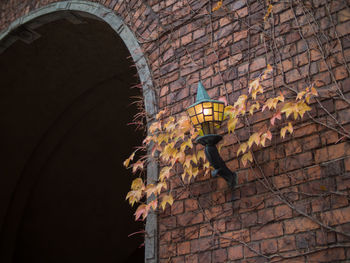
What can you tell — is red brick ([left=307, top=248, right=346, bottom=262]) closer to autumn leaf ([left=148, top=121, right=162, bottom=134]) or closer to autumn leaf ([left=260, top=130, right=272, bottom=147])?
autumn leaf ([left=260, top=130, right=272, bottom=147])

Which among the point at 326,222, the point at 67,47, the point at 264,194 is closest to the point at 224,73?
the point at 264,194

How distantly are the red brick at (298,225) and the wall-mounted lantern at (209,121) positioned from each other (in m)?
0.52

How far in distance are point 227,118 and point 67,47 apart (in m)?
3.26

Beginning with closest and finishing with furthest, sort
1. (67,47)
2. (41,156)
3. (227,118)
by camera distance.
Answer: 1. (227,118)
2. (67,47)
3. (41,156)

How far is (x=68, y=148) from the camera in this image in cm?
755

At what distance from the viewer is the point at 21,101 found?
6527 mm

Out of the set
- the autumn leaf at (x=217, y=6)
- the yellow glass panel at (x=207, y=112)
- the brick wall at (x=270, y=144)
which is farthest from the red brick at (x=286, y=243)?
the autumn leaf at (x=217, y=6)

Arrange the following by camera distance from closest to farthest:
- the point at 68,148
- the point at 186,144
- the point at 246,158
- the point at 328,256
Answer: the point at 328,256 < the point at 246,158 < the point at 186,144 < the point at 68,148

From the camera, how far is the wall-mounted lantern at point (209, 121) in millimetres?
2822

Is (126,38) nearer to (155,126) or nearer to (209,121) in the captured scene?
(155,126)

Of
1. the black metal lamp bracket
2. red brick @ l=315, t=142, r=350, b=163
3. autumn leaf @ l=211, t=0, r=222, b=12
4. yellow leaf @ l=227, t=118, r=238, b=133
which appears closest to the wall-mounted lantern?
the black metal lamp bracket

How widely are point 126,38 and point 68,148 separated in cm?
382

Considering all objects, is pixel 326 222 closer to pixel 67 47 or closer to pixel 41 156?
pixel 67 47

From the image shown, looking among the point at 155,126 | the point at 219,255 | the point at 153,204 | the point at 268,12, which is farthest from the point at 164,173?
the point at 268,12
